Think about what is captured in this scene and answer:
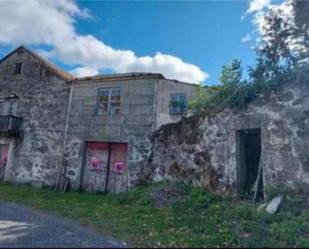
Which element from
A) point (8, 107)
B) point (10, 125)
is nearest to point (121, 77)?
point (10, 125)

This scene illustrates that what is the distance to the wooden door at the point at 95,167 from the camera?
12.5m

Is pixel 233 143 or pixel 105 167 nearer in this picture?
pixel 233 143

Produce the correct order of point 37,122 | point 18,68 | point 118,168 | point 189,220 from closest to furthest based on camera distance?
point 189,220, point 118,168, point 37,122, point 18,68

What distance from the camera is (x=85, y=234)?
18.8 feet

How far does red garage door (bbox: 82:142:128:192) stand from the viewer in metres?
12.2

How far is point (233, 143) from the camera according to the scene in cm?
840

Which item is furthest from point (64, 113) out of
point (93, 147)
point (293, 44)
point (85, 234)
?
point (293, 44)

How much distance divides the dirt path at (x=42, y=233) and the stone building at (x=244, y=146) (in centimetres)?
422

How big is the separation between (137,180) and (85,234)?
5.44 m

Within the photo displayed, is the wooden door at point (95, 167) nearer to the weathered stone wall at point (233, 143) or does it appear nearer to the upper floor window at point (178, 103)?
the weathered stone wall at point (233, 143)

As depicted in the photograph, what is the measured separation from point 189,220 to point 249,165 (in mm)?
3267

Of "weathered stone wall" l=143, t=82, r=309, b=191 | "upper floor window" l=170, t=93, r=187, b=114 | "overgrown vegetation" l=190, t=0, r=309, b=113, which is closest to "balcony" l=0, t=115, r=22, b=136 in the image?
"weathered stone wall" l=143, t=82, r=309, b=191

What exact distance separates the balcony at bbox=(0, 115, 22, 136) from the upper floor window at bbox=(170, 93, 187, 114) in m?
8.09

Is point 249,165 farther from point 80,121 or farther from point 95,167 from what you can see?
point 80,121
